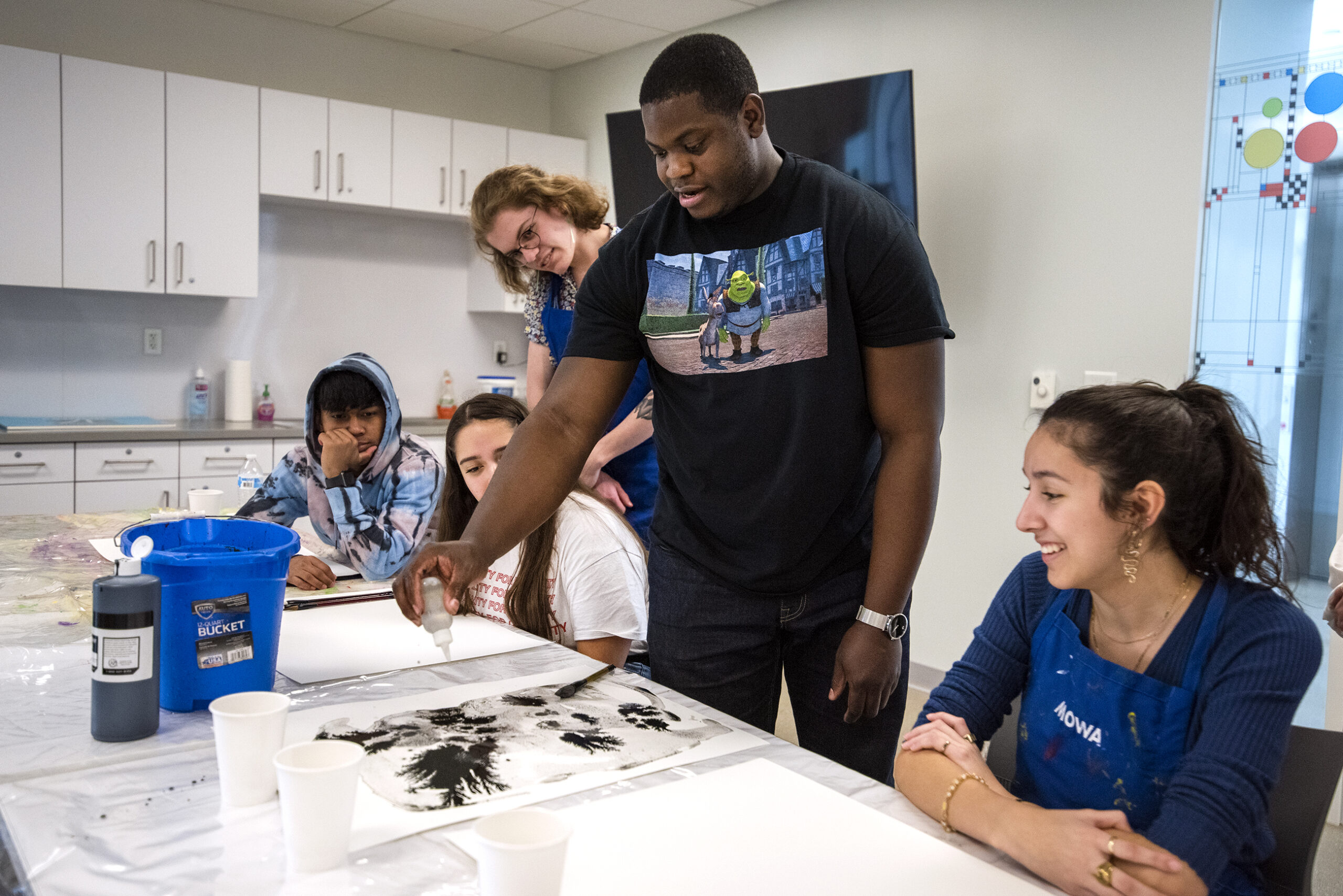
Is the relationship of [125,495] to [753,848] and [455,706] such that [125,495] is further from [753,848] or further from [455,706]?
[753,848]

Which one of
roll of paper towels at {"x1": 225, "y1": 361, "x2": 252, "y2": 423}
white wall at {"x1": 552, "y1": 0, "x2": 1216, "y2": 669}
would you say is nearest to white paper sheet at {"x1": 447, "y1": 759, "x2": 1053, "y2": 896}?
white wall at {"x1": 552, "y1": 0, "x2": 1216, "y2": 669}

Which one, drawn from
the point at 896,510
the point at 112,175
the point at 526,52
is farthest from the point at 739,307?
the point at 526,52

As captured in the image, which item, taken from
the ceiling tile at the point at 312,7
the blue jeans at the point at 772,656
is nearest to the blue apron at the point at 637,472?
the blue jeans at the point at 772,656

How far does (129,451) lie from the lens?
3672 millimetres

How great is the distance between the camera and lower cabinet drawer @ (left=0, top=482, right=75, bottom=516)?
3475 millimetres

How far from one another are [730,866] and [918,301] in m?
0.77

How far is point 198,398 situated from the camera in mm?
4262

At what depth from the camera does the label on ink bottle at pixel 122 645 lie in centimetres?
111

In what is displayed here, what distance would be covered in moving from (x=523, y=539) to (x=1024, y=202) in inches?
89.5

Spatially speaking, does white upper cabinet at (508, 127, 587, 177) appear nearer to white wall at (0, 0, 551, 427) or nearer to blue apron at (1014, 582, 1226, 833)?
white wall at (0, 0, 551, 427)

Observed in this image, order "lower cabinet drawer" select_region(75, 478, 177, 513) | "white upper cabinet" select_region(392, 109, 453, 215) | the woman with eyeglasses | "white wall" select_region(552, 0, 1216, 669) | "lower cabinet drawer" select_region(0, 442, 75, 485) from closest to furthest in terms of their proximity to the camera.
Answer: the woman with eyeglasses → "white wall" select_region(552, 0, 1216, 669) → "lower cabinet drawer" select_region(0, 442, 75, 485) → "lower cabinet drawer" select_region(75, 478, 177, 513) → "white upper cabinet" select_region(392, 109, 453, 215)

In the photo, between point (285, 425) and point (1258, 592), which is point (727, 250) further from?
point (285, 425)

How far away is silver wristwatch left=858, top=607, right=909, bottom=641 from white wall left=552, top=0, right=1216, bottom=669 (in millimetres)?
1914

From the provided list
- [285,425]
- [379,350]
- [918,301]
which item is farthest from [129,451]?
[918,301]
